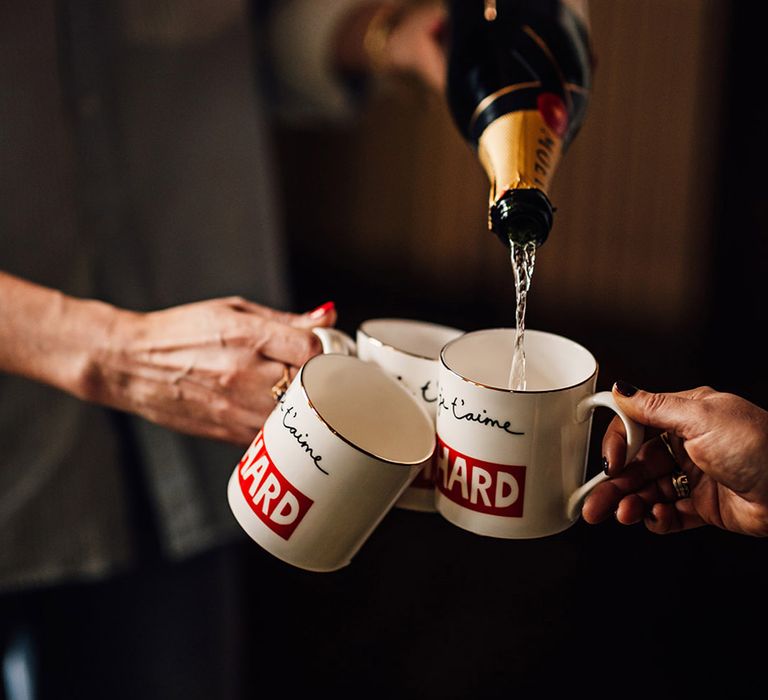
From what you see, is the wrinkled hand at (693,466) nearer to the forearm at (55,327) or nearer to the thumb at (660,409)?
the thumb at (660,409)

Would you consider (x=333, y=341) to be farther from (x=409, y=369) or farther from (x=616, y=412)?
(x=616, y=412)

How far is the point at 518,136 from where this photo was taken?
0.61 meters

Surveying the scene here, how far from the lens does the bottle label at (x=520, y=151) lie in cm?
57

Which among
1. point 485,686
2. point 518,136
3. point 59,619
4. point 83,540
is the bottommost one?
point 485,686

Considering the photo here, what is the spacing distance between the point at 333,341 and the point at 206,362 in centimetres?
11

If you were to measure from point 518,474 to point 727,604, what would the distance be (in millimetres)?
1069

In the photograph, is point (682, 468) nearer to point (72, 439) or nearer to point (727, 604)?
point (72, 439)

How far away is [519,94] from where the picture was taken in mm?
649

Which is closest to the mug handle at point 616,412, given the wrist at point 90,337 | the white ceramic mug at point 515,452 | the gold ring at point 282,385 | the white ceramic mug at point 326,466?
the white ceramic mug at point 515,452

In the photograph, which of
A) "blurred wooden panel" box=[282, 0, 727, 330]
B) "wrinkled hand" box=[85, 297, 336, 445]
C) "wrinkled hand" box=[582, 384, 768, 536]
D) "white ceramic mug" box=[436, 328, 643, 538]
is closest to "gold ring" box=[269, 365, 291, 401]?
"wrinkled hand" box=[85, 297, 336, 445]

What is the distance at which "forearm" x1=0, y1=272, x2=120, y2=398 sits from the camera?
68 centimetres

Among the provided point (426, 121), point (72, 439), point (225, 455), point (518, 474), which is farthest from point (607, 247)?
point (518, 474)

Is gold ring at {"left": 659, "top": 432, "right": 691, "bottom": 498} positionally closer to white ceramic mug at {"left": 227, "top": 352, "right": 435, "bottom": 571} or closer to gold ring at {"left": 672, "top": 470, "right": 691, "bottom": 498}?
gold ring at {"left": 672, "top": 470, "right": 691, "bottom": 498}

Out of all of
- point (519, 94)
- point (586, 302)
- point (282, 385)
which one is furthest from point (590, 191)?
point (282, 385)
